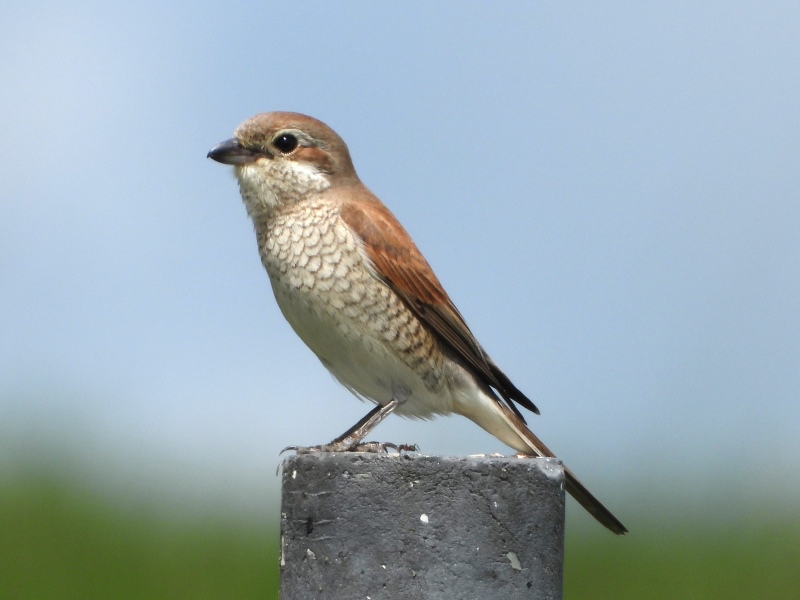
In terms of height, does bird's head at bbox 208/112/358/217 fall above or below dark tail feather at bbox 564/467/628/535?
above

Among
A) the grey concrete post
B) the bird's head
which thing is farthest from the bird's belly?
the grey concrete post

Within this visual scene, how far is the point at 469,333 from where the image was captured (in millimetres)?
5164

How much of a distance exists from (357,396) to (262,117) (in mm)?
1399

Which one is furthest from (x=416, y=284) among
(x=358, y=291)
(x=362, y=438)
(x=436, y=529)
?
(x=436, y=529)

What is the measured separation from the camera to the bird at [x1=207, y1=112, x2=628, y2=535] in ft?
15.6

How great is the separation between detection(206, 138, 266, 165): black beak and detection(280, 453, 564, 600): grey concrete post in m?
1.97

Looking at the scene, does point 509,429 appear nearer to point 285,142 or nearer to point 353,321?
point 353,321

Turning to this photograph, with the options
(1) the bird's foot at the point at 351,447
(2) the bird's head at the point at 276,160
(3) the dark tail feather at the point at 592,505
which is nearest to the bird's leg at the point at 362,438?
(1) the bird's foot at the point at 351,447

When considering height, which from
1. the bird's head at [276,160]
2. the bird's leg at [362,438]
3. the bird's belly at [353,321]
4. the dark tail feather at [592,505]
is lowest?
the dark tail feather at [592,505]

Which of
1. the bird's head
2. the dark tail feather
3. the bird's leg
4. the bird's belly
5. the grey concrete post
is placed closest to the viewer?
the grey concrete post

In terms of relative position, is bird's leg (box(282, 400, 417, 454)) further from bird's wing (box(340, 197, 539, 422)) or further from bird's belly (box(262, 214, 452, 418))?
bird's wing (box(340, 197, 539, 422))

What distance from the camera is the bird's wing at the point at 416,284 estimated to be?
4.91 m

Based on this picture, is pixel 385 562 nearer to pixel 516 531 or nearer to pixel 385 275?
pixel 516 531

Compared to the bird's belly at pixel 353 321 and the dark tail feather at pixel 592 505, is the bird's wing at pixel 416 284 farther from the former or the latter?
the dark tail feather at pixel 592 505
